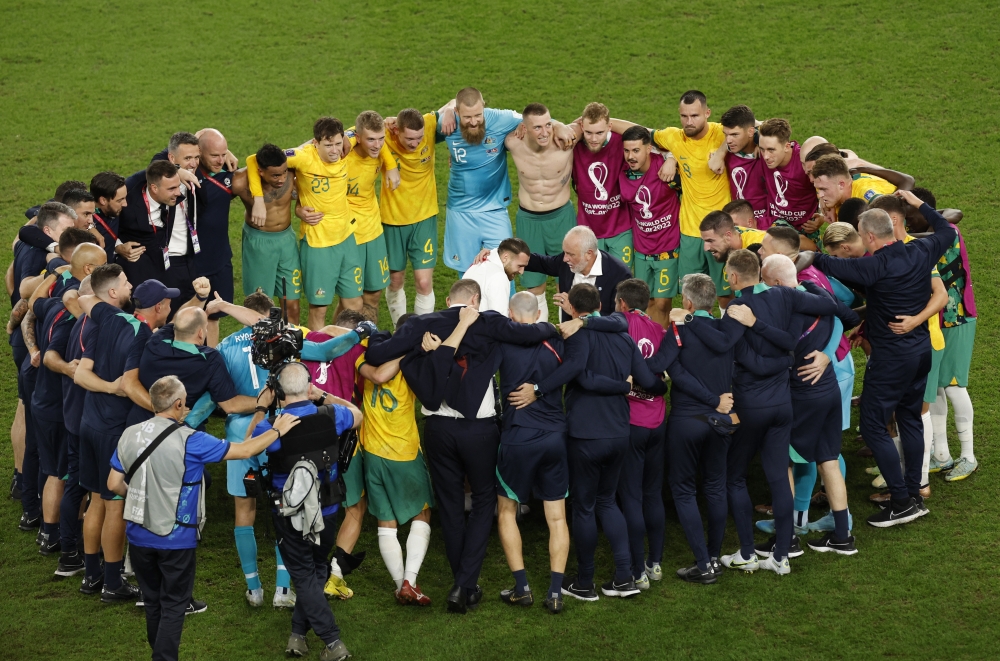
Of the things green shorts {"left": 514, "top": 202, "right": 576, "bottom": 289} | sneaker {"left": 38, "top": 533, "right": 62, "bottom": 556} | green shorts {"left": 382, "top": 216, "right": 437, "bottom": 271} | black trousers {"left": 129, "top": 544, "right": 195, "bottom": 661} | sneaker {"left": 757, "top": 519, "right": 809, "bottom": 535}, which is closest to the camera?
black trousers {"left": 129, "top": 544, "right": 195, "bottom": 661}

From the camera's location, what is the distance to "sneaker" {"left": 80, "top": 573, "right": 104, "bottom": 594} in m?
7.84

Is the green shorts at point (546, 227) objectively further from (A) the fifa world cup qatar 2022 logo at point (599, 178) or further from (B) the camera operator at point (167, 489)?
(B) the camera operator at point (167, 489)

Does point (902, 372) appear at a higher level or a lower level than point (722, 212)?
lower

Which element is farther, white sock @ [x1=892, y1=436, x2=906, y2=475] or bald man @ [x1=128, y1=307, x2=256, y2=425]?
white sock @ [x1=892, y1=436, x2=906, y2=475]

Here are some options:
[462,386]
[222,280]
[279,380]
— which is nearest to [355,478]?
[462,386]

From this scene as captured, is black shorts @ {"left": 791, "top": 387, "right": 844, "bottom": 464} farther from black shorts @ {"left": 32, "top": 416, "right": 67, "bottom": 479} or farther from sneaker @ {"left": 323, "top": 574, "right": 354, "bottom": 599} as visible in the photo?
black shorts @ {"left": 32, "top": 416, "right": 67, "bottom": 479}

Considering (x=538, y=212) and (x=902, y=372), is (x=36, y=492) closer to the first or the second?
(x=538, y=212)

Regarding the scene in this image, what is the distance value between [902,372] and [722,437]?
5.32 feet

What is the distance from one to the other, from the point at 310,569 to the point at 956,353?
525 centimetres

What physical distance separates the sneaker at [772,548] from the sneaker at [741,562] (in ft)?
0.31

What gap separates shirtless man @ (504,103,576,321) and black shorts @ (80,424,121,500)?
13.1ft

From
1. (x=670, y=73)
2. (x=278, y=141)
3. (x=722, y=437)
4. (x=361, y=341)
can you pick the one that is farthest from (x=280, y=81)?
(x=722, y=437)

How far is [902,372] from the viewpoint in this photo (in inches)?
326

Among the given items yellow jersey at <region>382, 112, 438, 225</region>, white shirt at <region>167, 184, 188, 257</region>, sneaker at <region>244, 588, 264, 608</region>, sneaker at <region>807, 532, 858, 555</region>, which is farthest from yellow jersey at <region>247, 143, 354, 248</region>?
sneaker at <region>807, 532, 858, 555</region>
